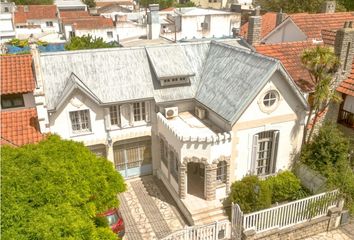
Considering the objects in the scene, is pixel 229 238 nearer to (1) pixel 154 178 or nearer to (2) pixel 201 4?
A: (1) pixel 154 178

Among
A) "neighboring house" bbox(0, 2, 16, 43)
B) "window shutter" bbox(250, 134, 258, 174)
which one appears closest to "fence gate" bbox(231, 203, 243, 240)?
"window shutter" bbox(250, 134, 258, 174)

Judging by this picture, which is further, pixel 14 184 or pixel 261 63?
pixel 261 63

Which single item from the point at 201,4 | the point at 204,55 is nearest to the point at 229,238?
the point at 204,55

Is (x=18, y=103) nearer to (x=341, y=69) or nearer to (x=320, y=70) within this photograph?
(x=320, y=70)

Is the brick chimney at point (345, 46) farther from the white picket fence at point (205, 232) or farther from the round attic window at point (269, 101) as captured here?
the white picket fence at point (205, 232)

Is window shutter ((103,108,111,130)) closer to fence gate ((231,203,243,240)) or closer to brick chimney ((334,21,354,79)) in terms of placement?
fence gate ((231,203,243,240))

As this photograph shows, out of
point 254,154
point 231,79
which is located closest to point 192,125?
point 231,79
